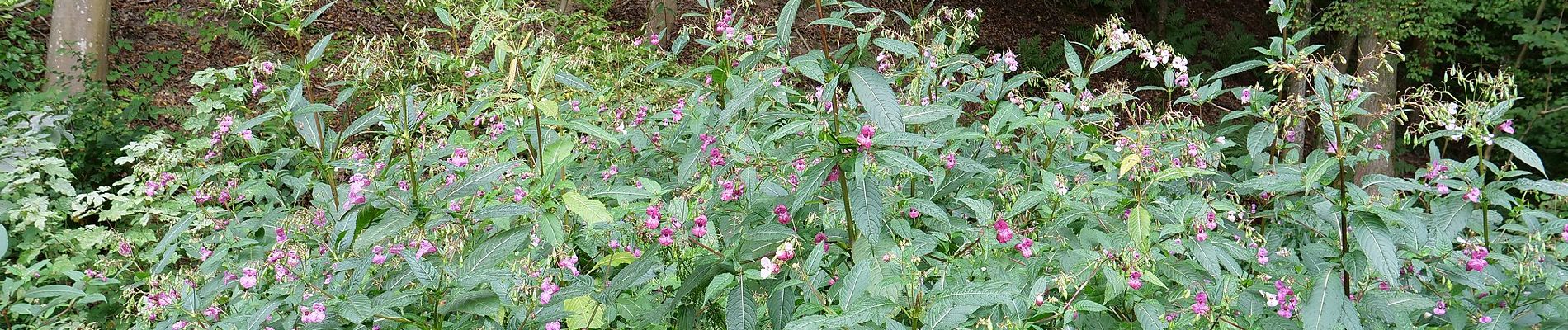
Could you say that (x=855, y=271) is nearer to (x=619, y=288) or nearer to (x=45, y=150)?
(x=619, y=288)

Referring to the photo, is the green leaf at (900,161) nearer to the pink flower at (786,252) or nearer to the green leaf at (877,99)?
the green leaf at (877,99)

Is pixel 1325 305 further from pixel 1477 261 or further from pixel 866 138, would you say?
pixel 866 138

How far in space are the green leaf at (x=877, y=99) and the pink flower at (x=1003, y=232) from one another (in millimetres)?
398

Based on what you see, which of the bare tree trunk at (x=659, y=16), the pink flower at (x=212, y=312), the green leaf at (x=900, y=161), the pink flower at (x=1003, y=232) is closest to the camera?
the green leaf at (x=900, y=161)

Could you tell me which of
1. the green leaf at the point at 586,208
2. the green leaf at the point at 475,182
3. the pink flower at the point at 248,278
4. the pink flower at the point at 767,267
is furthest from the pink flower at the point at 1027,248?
the pink flower at the point at 248,278

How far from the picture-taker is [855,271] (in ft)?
5.27

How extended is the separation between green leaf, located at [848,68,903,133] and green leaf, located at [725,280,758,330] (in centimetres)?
44

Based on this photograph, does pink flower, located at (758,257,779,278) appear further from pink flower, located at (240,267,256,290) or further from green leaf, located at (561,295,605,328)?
pink flower, located at (240,267,256,290)

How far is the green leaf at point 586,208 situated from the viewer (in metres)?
1.70

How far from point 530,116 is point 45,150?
4427 mm

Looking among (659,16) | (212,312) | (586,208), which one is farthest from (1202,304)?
(659,16)

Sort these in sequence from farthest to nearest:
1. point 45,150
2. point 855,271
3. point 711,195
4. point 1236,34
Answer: point 1236,34 < point 45,150 < point 711,195 < point 855,271

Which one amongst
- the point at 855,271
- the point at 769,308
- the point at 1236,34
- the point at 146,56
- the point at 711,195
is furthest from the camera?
the point at 1236,34

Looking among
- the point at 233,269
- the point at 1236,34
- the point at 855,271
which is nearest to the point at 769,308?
the point at 855,271
